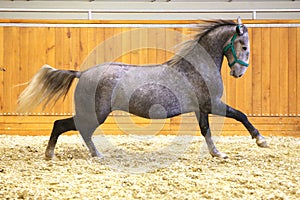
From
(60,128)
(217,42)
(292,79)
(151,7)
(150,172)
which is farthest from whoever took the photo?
(151,7)

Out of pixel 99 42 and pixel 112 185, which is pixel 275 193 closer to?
pixel 112 185

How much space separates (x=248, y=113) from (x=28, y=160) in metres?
3.32

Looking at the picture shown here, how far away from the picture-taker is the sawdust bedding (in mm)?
2879

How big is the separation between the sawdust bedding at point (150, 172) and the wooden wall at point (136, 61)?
96 cm

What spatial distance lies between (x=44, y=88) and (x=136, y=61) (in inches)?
97.5

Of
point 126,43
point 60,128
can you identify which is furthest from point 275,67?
point 60,128

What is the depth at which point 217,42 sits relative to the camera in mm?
4309

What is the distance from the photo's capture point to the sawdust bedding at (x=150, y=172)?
2.88 m

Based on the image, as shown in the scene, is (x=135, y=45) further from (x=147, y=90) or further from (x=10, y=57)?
(x=147, y=90)

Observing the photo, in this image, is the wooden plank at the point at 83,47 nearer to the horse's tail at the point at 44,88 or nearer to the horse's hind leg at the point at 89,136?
the horse's tail at the point at 44,88

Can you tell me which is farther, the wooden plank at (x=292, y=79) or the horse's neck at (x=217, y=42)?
the wooden plank at (x=292, y=79)

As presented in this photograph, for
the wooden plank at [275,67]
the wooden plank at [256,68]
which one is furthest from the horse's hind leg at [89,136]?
the wooden plank at [275,67]

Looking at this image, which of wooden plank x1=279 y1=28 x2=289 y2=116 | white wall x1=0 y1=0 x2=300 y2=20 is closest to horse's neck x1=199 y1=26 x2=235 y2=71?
wooden plank x1=279 y1=28 x2=289 y2=116

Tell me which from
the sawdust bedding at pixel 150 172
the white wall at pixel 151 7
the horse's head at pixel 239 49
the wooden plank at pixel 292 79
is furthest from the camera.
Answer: the white wall at pixel 151 7
